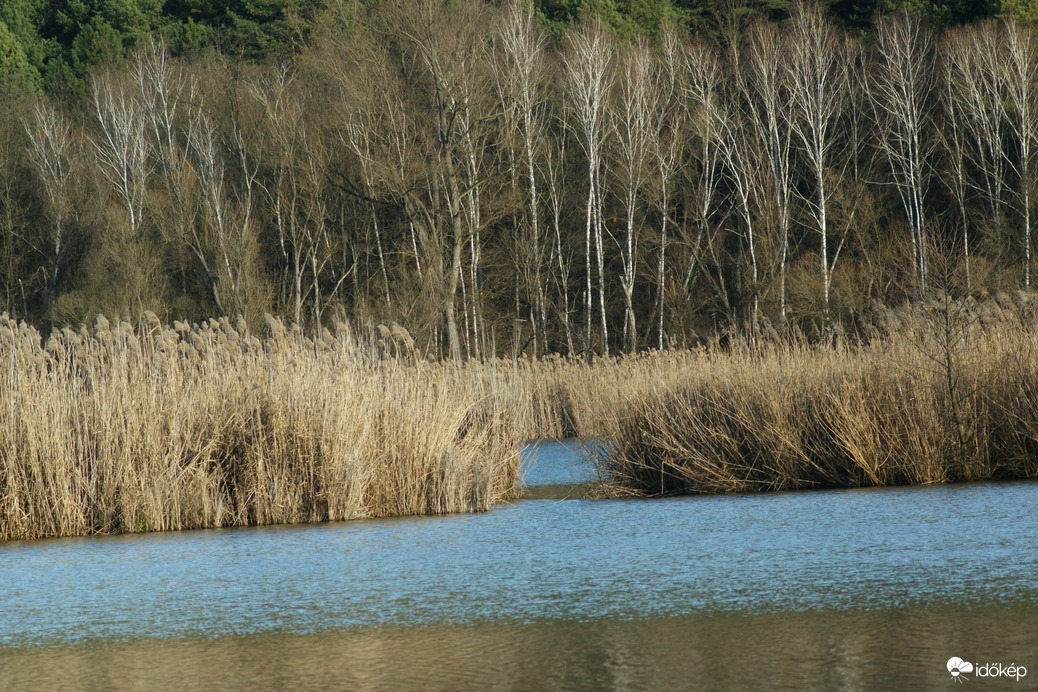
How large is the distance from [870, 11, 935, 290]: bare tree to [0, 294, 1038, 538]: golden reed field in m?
19.1

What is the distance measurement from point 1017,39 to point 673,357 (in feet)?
68.8

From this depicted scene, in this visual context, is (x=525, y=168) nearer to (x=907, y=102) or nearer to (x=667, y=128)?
(x=667, y=128)

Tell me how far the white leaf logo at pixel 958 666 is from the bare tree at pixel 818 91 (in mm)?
24035

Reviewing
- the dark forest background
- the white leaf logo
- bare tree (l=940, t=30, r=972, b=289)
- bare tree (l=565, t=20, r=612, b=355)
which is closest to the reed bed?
the white leaf logo

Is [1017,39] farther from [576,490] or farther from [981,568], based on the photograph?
[981,568]

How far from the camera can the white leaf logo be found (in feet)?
12.9

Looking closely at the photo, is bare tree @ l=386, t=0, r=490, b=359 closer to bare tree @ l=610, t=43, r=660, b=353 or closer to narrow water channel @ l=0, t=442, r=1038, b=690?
bare tree @ l=610, t=43, r=660, b=353

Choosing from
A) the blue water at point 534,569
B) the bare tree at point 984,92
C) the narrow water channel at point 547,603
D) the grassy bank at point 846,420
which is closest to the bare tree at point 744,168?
the bare tree at point 984,92

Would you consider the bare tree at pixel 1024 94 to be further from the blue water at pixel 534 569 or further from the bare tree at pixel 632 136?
the blue water at pixel 534 569

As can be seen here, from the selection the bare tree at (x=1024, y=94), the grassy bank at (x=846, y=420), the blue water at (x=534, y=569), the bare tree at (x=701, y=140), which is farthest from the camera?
the bare tree at (x=701, y=140)

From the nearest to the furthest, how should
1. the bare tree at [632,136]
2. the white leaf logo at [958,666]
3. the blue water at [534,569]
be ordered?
the white leaf logo at [958,666], the blue water at [534,569], the bare tree at [632,136]

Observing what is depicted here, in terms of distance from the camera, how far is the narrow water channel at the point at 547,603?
13.9 feet

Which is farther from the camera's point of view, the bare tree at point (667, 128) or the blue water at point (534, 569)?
the bare tree at point (667, 128)

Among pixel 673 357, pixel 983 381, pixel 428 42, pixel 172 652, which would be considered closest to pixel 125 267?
pixel 428 42
